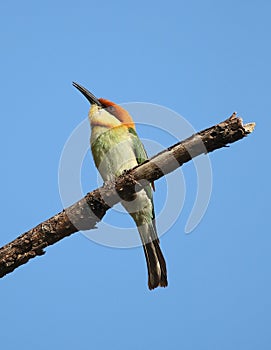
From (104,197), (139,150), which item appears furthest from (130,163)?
(104,197)

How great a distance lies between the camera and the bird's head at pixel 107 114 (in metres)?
5.42

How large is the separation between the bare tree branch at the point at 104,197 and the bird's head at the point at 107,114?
5.78 ft

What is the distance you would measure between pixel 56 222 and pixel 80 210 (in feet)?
0.67

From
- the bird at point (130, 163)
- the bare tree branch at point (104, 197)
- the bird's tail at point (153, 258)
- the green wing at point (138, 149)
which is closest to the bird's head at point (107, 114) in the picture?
the bird at point (130, 163)

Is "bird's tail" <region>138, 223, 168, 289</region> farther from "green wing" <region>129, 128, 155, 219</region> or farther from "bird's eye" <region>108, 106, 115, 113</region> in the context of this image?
"bird's eye" <region>108, 106, 115, 113</region>

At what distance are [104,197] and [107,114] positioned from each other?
203cm

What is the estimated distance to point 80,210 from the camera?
376cm

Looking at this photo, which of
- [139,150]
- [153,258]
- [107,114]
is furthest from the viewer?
[107,114]

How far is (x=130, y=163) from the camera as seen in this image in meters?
5.13

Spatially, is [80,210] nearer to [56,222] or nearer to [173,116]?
[56,222]

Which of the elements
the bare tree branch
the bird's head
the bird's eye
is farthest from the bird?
the bare tree branch

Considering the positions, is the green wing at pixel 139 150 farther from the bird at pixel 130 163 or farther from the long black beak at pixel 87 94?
the long black beak at pixel 87 94

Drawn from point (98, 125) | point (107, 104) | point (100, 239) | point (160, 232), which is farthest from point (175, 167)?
point (107, 104)

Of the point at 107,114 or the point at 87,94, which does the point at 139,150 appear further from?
the point at 87,94
